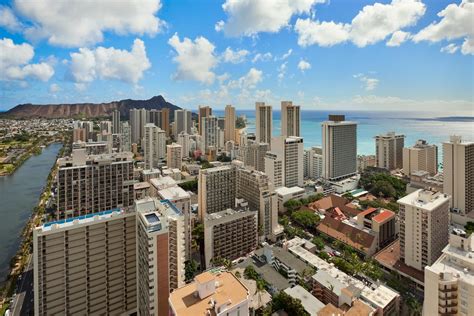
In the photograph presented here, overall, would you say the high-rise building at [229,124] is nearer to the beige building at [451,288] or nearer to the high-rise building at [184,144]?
the high-rise building at [184,144]

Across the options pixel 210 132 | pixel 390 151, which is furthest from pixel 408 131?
pixel 210 132

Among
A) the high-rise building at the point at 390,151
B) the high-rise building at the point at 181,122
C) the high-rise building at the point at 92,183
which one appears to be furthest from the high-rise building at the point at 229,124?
the high-rise building at the point at 92,183

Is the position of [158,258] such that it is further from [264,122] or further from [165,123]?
[165,123]

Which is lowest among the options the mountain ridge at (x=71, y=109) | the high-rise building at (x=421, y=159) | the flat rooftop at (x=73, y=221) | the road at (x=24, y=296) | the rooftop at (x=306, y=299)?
the road at (x=24, y=296)

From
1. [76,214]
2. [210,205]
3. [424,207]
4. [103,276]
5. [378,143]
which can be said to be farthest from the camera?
[378,143]

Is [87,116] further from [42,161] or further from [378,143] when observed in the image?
[378,143]

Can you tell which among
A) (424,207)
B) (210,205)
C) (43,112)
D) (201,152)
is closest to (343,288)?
(424,207)

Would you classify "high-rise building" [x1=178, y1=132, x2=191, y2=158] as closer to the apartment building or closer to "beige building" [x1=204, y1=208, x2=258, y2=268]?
the apartment building
